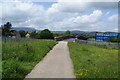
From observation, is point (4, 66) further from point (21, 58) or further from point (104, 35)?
point (104, 35)

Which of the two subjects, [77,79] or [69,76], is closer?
[77,79]

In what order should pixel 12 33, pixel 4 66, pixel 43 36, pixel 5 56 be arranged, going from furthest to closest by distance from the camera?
pixel 12 33, pixel 43 36, pixel 5 56, pixel 4 66

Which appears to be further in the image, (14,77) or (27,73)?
(27,73)

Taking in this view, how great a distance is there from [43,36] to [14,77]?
223 ft

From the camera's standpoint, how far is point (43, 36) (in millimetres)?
75250

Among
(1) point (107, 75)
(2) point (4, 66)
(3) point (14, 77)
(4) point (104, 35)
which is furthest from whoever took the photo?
(4) point (104, 35)

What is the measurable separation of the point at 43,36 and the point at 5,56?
6350cm

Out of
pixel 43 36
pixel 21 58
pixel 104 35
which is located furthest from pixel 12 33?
pixel 21 58

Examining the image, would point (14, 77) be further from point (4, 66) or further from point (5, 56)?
point (5, 56)

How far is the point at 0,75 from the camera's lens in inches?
297

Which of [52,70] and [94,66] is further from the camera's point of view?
[94,66]

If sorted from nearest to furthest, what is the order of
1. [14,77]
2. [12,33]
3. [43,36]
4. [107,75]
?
[14,77], [107,75], [43,36], [12,33]

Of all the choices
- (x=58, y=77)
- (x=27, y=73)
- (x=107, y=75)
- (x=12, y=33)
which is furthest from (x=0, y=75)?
(x=12, y=33)

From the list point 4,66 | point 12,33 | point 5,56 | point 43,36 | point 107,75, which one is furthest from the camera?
point 12,33
